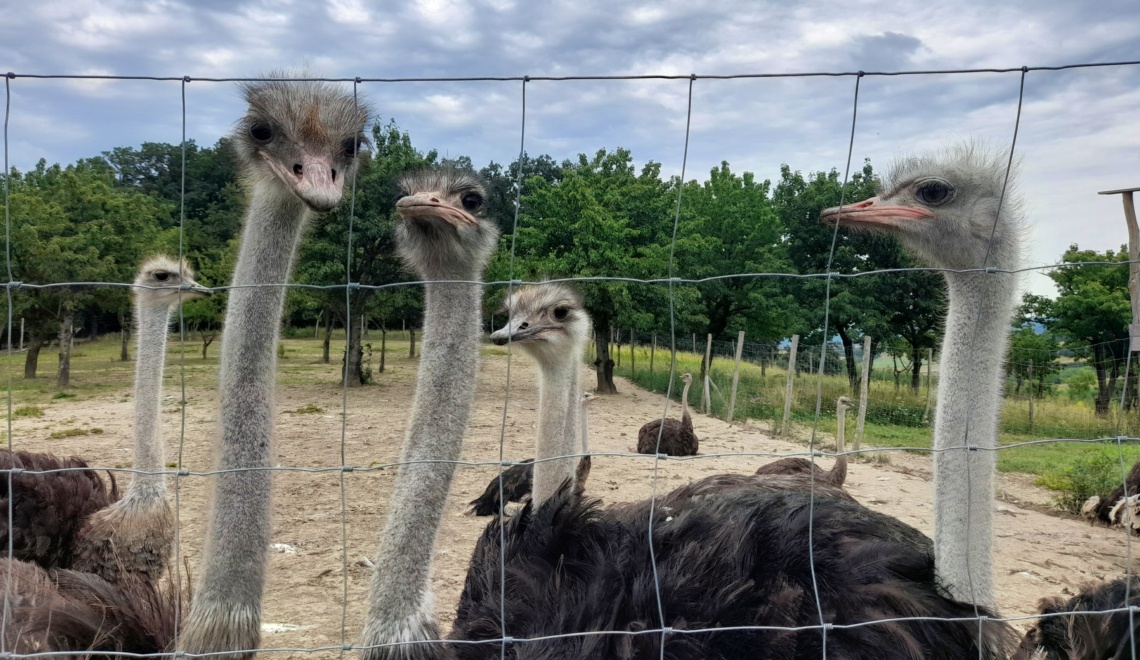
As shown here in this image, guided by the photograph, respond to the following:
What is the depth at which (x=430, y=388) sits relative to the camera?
105 inches

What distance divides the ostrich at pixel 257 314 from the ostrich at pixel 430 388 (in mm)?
312

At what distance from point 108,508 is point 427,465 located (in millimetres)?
1968

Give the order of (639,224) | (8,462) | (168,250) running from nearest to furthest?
1. (8,462)
2. (168,250)
3. (639,224)

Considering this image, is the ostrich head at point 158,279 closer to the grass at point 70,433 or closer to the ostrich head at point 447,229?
the ostrich head at point 447,229

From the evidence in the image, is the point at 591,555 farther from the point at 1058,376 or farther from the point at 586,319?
the point at 1058,376

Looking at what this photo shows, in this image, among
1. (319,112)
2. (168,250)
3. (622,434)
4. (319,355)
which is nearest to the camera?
(319,112)

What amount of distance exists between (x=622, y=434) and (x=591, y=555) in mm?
9105

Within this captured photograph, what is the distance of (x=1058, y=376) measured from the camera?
9102mm

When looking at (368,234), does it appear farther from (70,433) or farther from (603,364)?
(603,364)

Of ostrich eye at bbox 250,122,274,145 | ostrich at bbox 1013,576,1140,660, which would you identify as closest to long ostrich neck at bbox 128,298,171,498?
ostrich eye at bbox 250,122,274,145

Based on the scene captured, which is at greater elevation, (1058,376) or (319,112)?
Answer: (319,112)

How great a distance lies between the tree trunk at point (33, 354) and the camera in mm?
4461

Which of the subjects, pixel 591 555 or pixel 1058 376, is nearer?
pixel 591 555

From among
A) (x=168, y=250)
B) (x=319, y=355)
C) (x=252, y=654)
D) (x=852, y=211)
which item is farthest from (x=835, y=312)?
(x=319, y=355)
